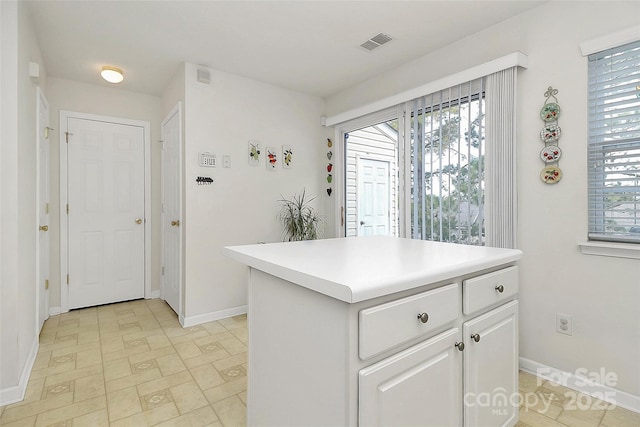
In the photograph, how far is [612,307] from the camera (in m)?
1.89

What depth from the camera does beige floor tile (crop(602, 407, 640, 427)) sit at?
66.4 inches

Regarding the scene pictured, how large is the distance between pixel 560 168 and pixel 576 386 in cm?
137

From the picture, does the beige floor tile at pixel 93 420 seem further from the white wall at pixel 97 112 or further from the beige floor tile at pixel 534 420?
the white wall at pixel 97 112

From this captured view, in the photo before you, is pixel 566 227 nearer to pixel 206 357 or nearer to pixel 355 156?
pixel 355 156

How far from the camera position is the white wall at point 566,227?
1863 mm

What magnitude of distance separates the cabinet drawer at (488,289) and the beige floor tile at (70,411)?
2022mm

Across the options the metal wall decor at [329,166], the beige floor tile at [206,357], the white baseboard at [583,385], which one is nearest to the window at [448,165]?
the white baseboard at [583,385]

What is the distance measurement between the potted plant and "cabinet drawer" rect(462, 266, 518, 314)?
8.21 feet

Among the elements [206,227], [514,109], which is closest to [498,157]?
[514,109]

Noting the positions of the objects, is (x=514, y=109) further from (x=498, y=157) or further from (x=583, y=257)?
(x=583, y=257)

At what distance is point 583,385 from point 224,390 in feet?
7.24

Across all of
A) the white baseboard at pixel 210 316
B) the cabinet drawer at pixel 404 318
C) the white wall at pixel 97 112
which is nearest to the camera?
the cabinet drawer at pixel 404 318

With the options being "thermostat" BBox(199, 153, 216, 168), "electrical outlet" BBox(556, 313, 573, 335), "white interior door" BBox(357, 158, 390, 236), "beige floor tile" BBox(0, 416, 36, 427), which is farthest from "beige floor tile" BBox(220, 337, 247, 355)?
"electrical outlet" BBox(556, 313, 573, 335)

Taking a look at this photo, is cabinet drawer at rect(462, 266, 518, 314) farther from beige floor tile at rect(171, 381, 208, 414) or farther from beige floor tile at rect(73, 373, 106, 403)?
beige floor tile at rect(73, 373, 106, 403)
